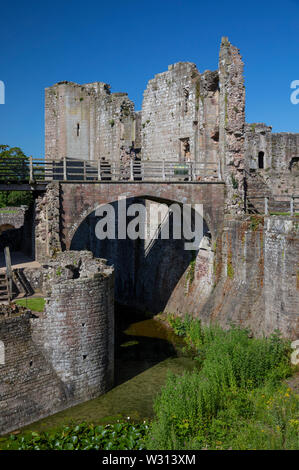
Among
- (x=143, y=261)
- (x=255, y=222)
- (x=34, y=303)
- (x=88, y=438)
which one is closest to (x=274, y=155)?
(x=143, y=261)

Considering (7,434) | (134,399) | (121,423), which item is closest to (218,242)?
(134,399)

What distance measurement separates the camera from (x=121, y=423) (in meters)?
11.4

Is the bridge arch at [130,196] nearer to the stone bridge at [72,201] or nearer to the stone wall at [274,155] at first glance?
the stone bridge at [72,201]

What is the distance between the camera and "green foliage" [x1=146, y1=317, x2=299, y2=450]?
9719 mm

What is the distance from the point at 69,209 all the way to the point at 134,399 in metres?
6.78

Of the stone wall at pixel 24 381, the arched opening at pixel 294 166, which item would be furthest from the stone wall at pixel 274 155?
the stone wall at pixel 24 381

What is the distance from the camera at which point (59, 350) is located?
1213 centimetres

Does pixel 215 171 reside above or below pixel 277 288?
above

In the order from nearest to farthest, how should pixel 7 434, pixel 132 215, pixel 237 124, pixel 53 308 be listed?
pixel 7 434 → pixel 53 308 → pixel 237 124 → pixel 132 215

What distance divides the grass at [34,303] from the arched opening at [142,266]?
5016mm

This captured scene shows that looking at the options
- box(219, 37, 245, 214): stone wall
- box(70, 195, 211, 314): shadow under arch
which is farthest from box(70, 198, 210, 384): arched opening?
box(219, 37, 245, 214): stone wall

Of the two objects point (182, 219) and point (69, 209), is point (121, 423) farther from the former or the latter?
point (182, 219)

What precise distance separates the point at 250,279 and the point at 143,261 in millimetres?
7412

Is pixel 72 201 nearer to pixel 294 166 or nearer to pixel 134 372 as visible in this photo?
pixel 134 372
